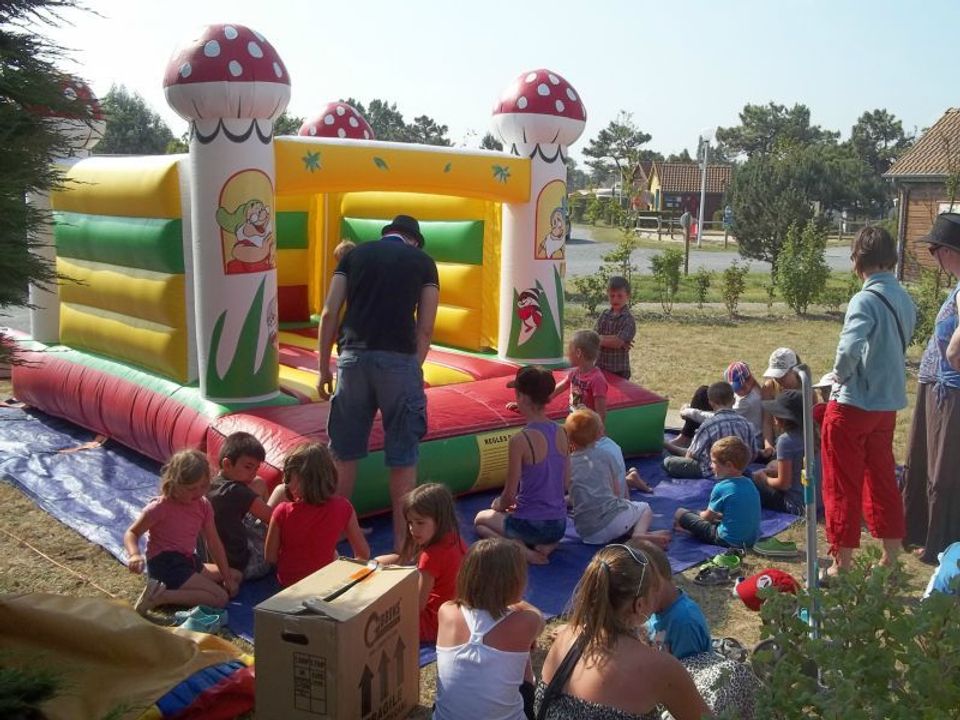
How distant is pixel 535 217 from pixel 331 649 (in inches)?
194

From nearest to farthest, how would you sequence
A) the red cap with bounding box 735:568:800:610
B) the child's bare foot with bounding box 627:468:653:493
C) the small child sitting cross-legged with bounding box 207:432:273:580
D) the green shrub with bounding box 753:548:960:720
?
the green shrub with bounding box 753:548:960:720 < the red cap with bounding box 735:568:800:610 < the small child sitting cross-legged with bounding box 207:432:273:580 < the child's bare foot with bounding box 627:468:653:493

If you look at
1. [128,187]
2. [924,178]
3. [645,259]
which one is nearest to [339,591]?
[128,187]

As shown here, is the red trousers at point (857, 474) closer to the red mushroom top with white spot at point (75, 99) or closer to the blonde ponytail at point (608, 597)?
the blonde ponytail at point (608, 597)

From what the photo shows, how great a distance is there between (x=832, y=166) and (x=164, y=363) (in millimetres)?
41036

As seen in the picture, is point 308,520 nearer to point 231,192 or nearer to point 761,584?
point 761,584

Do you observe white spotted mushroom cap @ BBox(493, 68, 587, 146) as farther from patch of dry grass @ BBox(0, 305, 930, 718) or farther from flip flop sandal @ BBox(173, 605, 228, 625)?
flip flop sandal @ BBox(173, 605, 228, 625)

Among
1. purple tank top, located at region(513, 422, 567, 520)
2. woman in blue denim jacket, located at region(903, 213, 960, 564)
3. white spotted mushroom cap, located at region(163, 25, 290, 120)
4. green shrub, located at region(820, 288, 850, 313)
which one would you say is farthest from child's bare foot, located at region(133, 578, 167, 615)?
green shrub, located at region(820, 288, 850, 313)

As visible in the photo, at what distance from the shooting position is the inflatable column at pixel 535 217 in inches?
288

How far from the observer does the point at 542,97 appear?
7.28 metres

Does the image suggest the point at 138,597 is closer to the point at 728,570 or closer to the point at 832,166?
the point at 728,570

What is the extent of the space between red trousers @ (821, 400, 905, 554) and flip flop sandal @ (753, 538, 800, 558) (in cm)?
45

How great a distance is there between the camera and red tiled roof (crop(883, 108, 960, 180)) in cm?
2292

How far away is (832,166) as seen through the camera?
42.5m

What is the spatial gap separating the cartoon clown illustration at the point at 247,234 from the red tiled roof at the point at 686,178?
47.2 metres
